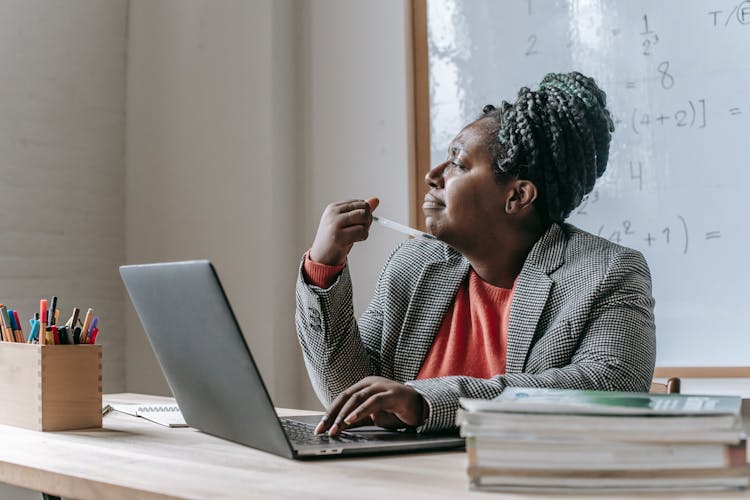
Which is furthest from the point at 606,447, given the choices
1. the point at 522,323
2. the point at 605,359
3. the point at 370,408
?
the point at 522,323

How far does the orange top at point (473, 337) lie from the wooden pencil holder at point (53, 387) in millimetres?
370

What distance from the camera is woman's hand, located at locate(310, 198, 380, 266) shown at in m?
1.38

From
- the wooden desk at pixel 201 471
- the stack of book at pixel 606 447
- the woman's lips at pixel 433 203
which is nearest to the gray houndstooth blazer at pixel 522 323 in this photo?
the woman's lips at pixel 433 203

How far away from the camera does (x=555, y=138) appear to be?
57.9 inches

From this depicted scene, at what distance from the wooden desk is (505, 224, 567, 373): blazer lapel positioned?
409mm

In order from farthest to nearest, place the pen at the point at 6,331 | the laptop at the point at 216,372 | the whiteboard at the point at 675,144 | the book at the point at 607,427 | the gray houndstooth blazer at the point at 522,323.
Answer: the whiteboard at the point at 675,144, the pen at the point at 6,331, the gray houndstooth blazer at the point at 522,323, the laptop at the point at 216,372, the book at the point at 607,427

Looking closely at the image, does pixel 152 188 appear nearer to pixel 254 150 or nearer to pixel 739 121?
pixel 254 150

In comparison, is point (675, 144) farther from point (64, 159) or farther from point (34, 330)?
point (64, 159)

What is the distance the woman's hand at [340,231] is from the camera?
4.52 ft

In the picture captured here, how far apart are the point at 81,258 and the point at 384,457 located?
1.86 meters

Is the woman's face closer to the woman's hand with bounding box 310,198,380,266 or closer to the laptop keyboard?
the woman's hand with bounding box 310,198,380,266

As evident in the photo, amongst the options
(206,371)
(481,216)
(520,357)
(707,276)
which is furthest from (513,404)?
(707,276)

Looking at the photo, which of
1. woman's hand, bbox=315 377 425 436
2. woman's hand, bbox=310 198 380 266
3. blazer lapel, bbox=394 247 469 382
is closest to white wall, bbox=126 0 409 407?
blazer lapel, bbox=394 247 469 382

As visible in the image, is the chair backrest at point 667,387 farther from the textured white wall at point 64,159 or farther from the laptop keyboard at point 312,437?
the textured white wall at point 64,159
